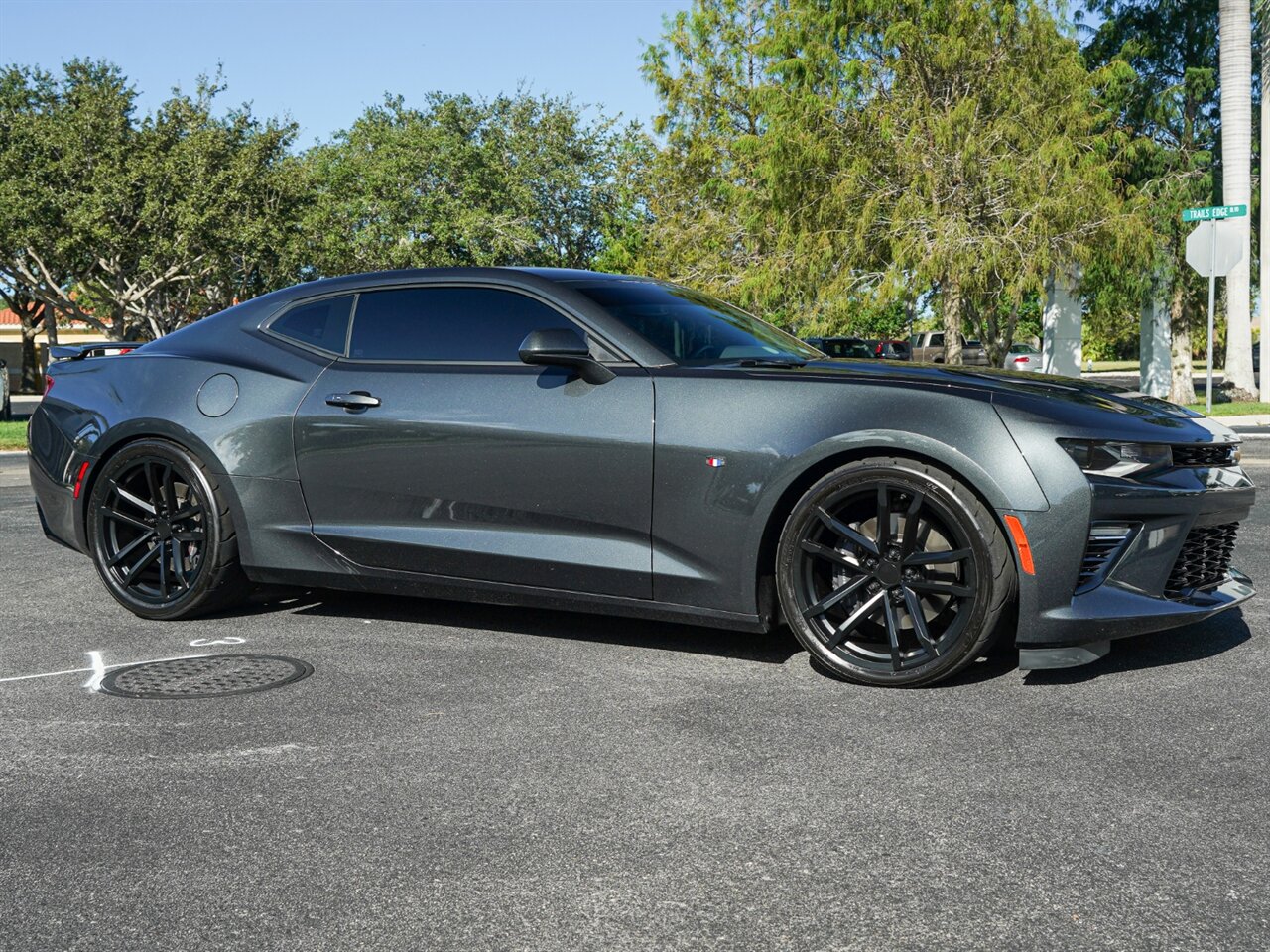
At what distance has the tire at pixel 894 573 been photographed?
4633 mm

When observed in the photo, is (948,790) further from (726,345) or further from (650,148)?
(650,148)

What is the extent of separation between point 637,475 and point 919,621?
1.14 meters

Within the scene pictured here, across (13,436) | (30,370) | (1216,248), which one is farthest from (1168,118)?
(30,370)

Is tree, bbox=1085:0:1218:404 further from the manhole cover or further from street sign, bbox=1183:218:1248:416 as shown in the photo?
the manhole cover

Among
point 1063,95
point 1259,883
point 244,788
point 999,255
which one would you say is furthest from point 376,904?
point 1063,95

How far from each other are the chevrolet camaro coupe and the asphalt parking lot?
309 millimetres

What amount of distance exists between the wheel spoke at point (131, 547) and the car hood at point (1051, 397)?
291 centimetres

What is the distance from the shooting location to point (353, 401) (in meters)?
5.70

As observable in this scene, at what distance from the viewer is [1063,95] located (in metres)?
24.3

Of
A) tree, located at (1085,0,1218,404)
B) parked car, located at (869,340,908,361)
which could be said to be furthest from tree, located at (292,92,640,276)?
tree, located at (1085,0,1218,404)

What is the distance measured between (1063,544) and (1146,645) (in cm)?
114

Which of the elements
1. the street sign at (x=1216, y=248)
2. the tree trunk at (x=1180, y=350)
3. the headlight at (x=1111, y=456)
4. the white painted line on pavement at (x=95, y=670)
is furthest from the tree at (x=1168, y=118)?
the white painted line on pavement at (x=95, y=670)

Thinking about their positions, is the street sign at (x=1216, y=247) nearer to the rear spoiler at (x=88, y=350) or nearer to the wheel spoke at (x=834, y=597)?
the rear spoiler at (x=88, y=350)

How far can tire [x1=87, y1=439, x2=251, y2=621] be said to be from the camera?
19.8ft
